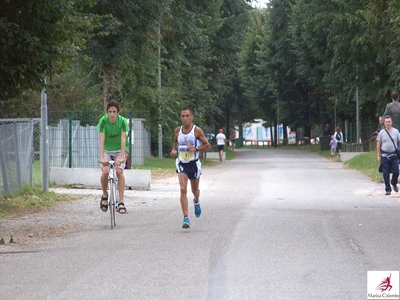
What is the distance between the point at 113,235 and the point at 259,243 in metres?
2.61

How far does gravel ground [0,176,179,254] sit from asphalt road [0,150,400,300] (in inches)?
15.8

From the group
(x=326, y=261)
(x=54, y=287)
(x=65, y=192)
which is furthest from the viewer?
(x=65, y=192)

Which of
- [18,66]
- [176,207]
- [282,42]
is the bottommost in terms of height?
[176,207]

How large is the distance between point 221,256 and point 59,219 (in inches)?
239

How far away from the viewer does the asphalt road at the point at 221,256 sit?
26.1ft

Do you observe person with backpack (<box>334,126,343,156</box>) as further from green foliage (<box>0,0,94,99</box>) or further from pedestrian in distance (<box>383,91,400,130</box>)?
green foliage (<box>0,0,94,99</box>)

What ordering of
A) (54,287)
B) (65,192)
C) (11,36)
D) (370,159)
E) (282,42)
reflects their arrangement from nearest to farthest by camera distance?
(54,287) → (11,36) → (65,192) → (370,159) → (282,42)

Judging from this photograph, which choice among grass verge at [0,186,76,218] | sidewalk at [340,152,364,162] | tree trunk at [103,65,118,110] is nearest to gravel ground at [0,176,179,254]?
grass verge at [0,186,76,218]

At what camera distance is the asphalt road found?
7957 millimetres

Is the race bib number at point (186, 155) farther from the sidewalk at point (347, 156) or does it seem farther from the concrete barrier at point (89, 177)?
the sidewalk at point (347, 156)

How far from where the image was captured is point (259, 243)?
36.4 feet

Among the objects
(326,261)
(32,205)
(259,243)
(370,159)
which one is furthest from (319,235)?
(370,159)

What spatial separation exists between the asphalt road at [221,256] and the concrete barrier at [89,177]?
16.3 ft

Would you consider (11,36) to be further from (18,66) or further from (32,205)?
(32,205)
